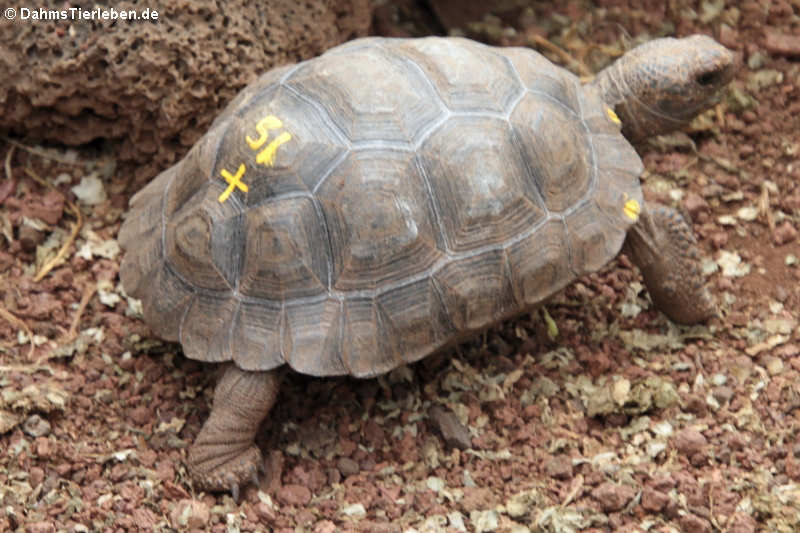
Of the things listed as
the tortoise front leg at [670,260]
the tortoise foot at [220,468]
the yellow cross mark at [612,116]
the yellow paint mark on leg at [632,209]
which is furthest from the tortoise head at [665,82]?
the tortoise foot at [220,468]

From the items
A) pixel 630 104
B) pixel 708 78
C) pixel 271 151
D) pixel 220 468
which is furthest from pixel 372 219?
pixel 708 78

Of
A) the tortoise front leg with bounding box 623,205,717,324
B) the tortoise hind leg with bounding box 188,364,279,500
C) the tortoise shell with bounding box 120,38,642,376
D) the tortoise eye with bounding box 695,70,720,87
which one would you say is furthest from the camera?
the tortoise eye with bounding box 695,70,720,87

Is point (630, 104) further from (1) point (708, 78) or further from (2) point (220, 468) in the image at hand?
(2) point (220, 468)

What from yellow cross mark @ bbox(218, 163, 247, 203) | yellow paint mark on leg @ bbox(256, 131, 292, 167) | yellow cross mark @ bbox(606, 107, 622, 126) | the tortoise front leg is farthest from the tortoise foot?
yellow cross mark @ bbox(606, 107, 622, 126)

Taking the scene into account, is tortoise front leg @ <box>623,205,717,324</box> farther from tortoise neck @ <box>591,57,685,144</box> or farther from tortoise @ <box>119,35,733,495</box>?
tortoise neck @ <box>591,57,685,144</box>

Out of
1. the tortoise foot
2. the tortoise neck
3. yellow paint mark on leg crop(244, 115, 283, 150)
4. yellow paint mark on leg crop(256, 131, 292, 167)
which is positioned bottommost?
the tortoise foot

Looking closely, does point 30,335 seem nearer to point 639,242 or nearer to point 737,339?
point 639,242

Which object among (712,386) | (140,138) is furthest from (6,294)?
(712,386)

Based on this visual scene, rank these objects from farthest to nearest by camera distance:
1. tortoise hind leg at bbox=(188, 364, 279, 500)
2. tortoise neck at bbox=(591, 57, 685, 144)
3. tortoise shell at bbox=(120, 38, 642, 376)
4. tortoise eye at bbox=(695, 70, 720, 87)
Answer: tortoise neck at bbox=(591, 57, 685, 144)
tortoise eye at bbox=(695, 70, 720, 87)
tortoise hind leg at bbox=(188, 364, 279, 500)
tortoise shell at bbox=(120, 38, 642, 376)

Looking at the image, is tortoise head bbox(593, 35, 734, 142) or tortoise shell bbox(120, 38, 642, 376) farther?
tortoise head bbox(593, 35, 734, 142)
